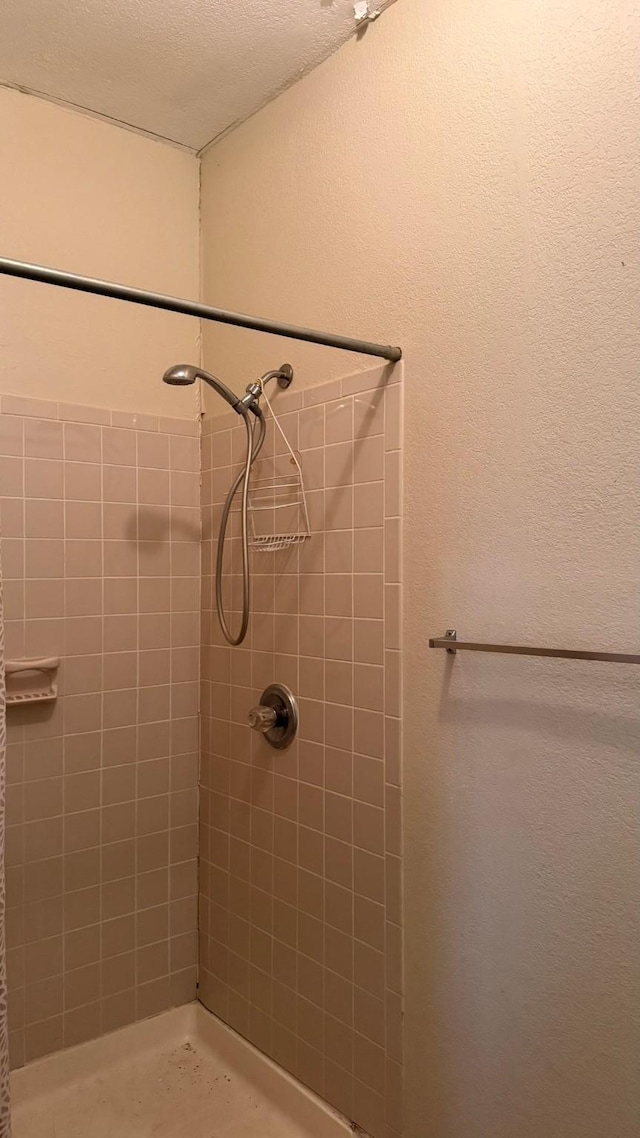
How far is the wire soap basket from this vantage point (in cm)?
177

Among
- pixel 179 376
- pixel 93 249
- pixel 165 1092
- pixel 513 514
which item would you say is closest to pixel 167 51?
pixel 93 249

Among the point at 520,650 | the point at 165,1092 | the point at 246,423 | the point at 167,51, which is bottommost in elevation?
the point at 165,1092

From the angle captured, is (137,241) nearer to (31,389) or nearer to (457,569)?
(31,389)

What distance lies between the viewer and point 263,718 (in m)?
1.76

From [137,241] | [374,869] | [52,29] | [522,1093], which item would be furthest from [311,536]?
[52,29]

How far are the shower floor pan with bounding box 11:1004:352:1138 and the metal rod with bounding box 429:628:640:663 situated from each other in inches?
44.7

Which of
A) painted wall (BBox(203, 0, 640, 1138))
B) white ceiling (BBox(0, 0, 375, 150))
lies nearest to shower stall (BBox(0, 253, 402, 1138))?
painted wall (BBox(203, 0, 640, 1138))

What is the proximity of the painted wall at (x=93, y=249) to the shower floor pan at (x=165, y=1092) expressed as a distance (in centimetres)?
173

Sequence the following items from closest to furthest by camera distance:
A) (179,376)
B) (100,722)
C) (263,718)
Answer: (179,376) → (263,718) → (100,722)

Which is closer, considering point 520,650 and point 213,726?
point 520,650

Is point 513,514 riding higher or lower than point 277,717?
higher

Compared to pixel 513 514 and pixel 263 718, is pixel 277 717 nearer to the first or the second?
pixel 263 718

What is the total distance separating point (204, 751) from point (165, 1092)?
85 cm

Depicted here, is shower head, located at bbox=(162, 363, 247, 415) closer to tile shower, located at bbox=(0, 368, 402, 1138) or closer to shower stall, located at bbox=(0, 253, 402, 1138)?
shower stall, located at bbox=(0, 253, 402, 1138)
